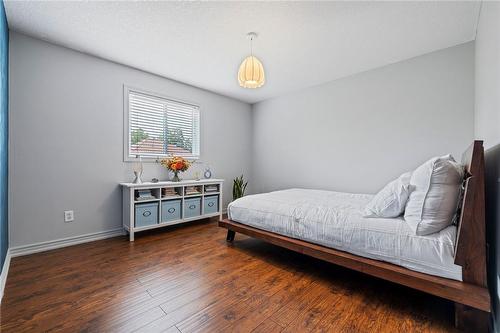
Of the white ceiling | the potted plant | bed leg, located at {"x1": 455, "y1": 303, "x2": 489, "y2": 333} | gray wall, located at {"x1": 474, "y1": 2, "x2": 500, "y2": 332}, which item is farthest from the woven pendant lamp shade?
the potted plant

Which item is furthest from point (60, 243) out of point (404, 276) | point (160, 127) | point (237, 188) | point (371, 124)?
point (371, 124)

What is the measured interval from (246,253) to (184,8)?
2628 mm

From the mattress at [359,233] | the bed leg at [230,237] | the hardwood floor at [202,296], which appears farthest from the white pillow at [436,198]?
the bed leg at [230,237]

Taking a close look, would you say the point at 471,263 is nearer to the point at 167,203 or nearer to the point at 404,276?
the point at 404,276

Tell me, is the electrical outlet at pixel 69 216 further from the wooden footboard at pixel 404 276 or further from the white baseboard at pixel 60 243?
the wooden footboard at pixel 404 276

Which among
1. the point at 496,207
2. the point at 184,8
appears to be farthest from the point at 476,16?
the point at 184,8

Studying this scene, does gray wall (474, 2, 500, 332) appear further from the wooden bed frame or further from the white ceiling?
the white ceiling

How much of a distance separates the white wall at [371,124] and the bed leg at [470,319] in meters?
2.13

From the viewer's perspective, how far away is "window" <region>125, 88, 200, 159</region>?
3.41 meters

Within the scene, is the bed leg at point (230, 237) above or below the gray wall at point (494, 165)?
below

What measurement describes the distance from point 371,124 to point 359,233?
2.27 m

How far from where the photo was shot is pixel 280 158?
4688 mm

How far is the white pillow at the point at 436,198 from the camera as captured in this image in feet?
4.91

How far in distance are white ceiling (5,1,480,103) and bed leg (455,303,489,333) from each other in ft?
8.10
